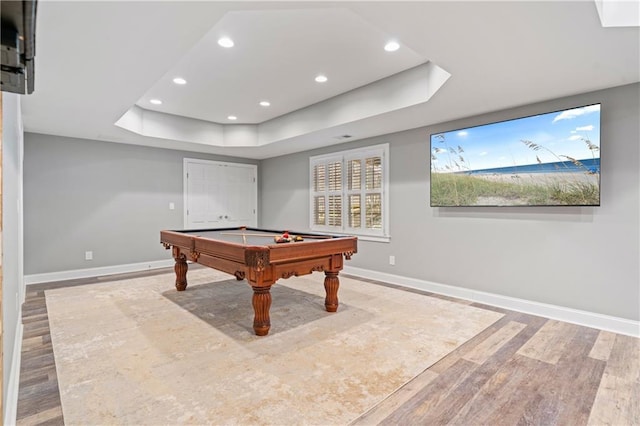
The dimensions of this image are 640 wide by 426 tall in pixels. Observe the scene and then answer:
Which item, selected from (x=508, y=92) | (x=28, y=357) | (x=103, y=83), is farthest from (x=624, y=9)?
(x=28, y=357)

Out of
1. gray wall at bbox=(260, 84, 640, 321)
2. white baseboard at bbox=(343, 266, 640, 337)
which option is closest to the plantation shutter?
gray wall at bbox=(260, 84, 640, 321)

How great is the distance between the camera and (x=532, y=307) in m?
3.43

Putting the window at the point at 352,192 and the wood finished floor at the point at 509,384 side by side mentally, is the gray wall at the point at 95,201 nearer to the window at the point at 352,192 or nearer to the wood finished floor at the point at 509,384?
the wood finished floor at the point at 509,384

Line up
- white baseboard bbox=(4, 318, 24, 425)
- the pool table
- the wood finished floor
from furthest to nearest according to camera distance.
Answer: the pool table
the wood finished floor
white baseboard bbox=(4, 318, 24, 425)

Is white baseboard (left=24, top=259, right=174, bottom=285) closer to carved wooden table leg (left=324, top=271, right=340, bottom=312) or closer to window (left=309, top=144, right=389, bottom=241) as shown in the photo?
window (left=309, top=144, right=389, bottom=241)

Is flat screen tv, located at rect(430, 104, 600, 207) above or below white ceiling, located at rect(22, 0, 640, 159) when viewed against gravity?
below

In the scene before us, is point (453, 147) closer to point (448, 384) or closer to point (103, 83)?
point (448, 384)

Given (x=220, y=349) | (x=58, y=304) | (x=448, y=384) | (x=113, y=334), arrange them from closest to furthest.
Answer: (x=448, y=384) < (x=220, y=349) < (x=113, y=334) < (x=58, y=304)

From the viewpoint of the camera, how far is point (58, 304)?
3652mm

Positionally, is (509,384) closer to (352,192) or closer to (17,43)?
(17,43)

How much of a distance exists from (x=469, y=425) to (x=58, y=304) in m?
4.15

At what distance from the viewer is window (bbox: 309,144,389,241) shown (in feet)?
16.2

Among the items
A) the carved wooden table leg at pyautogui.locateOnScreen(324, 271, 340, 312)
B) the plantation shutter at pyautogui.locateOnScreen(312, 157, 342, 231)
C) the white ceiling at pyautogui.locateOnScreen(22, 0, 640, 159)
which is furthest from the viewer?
Answer: the plantation shutter at pyautogui.locateOnScreen(312, 157, 342, 231)

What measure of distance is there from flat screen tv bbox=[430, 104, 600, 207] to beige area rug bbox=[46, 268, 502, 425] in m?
1.29
